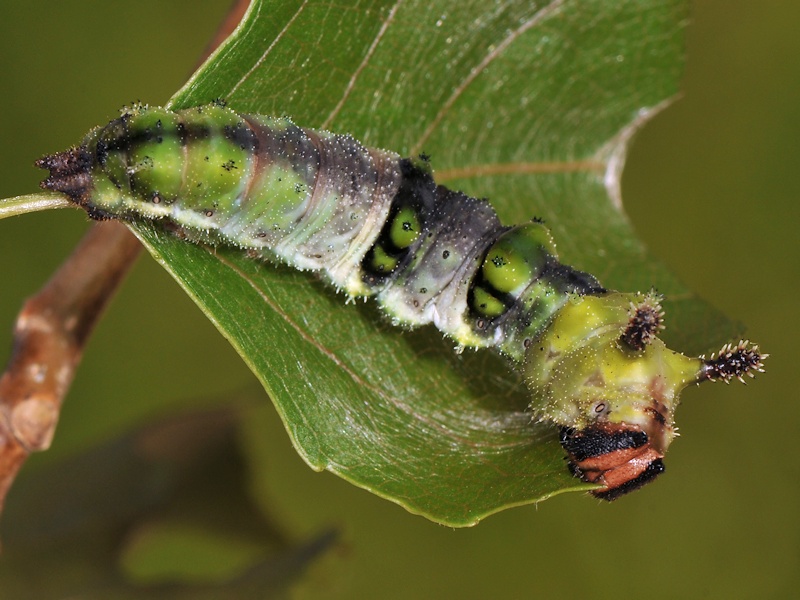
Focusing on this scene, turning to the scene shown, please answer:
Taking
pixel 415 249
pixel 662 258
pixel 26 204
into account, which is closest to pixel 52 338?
pixel 26 204

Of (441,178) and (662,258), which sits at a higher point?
(662,258)

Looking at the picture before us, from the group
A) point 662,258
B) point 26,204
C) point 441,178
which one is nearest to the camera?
point 26,204

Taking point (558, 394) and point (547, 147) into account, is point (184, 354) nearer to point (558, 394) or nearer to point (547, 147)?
point (547, 147)

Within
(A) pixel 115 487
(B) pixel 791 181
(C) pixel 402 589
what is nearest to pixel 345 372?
(A) pixel 115 487

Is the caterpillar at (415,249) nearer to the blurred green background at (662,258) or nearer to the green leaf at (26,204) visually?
the green leaf at (26,204)

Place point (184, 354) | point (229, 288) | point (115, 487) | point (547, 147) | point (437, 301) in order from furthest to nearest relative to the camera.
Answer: point (184, 354) < point (115, 487) < point (547, 147) < point (437, 301) < point (229, 288)

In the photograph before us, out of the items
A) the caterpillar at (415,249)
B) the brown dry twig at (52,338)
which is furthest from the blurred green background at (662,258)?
the caterpillar at (415,249)

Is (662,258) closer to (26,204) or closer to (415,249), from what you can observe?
(415,249)
